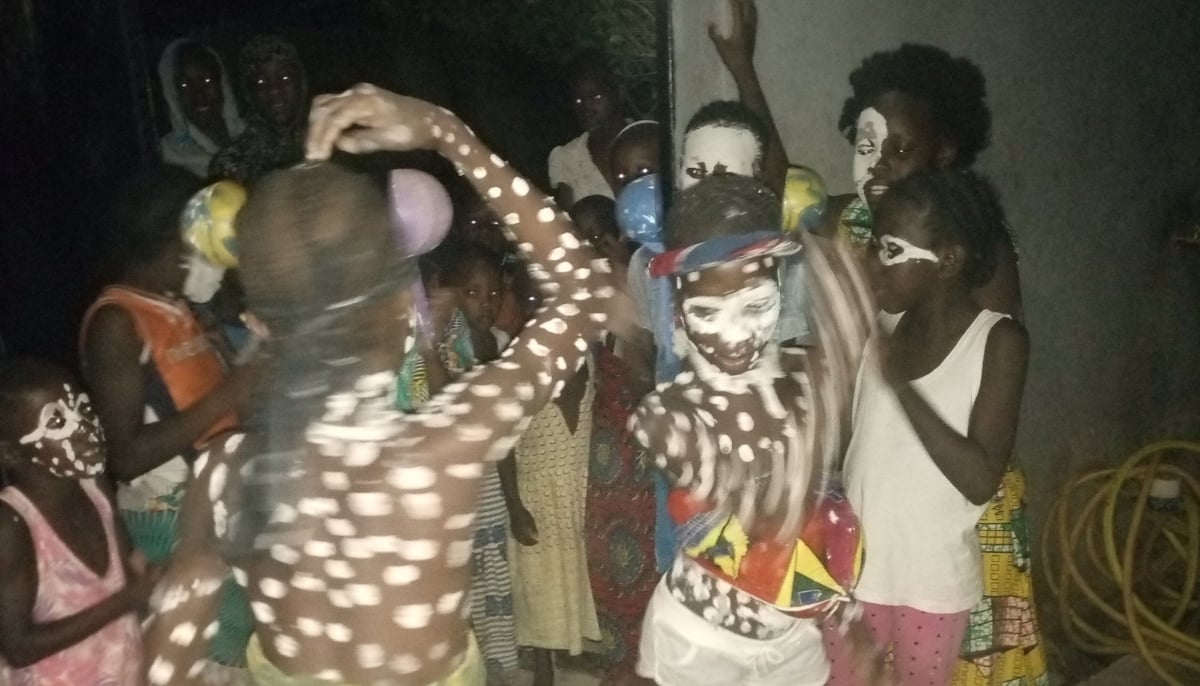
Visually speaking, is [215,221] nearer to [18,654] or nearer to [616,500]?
[18,654]

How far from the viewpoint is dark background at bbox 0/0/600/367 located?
3.45 metres

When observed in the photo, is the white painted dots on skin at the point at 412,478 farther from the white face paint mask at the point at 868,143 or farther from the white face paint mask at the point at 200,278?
the white face paint mask at the point at 868,143

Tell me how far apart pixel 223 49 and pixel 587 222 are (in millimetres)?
2062

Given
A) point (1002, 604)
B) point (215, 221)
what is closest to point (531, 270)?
point (215, 221)

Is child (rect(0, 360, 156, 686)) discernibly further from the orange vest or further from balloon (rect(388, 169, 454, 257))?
balloon (rect(388, 169, 454, 257))

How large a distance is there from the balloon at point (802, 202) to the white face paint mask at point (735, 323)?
450 mm

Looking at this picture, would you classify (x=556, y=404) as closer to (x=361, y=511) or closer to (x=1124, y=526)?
(x=361, y=511)

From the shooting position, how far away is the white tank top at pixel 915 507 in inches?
79.1

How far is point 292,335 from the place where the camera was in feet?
4.70

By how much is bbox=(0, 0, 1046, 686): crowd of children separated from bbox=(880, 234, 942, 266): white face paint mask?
0.5 inches

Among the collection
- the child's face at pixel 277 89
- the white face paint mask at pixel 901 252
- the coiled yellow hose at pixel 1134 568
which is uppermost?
the child's face at pixel 277 89

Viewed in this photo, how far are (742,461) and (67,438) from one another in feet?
4.28

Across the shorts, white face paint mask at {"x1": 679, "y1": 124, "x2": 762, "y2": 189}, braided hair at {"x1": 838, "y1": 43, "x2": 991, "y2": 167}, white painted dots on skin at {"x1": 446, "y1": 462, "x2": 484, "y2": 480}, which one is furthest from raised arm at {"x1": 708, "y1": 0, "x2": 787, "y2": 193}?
white painted dots on skin at {"x1": 446, "y1": 462, "x2": 484, "y2": 480}

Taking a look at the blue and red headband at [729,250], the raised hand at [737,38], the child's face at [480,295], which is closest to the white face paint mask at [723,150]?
the raised hand at [737,38]
